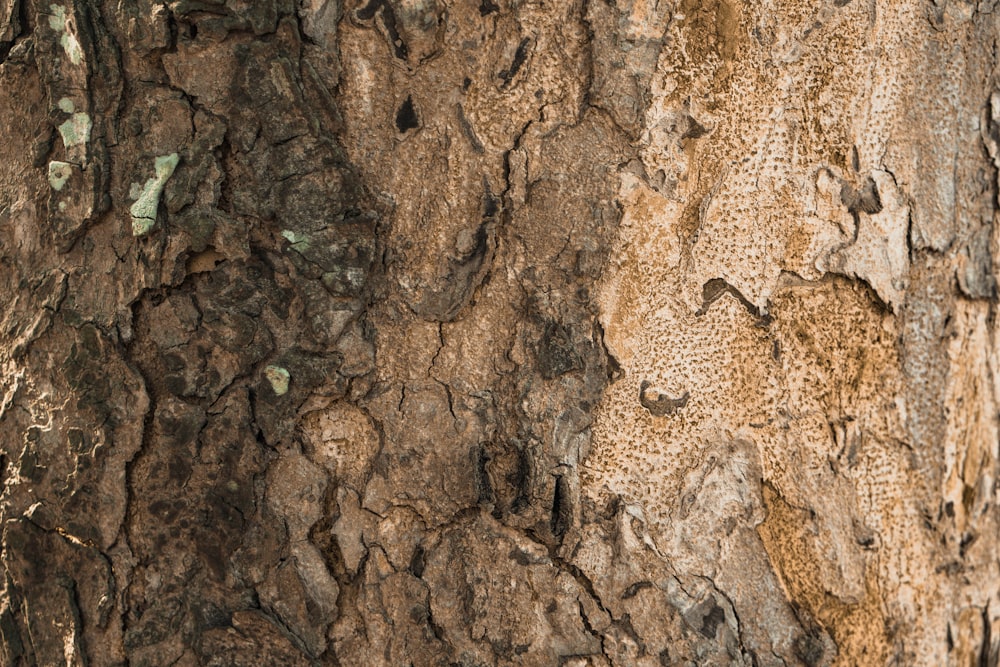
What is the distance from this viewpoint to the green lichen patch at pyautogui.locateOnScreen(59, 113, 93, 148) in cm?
100

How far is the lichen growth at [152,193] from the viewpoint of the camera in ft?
3.24

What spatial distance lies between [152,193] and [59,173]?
123 mm

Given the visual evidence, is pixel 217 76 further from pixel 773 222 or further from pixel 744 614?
pixel 744 614

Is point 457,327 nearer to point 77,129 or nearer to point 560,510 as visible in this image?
point 560,510

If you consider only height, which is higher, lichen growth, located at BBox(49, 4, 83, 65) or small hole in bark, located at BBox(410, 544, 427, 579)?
lichen growth, located at BBox(49, 4, 83, 65)

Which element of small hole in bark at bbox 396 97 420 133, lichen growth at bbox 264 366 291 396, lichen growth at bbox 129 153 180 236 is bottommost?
lichen growth at bbox 264 366 291 396

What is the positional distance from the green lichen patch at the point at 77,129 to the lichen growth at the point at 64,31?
2.4 inches

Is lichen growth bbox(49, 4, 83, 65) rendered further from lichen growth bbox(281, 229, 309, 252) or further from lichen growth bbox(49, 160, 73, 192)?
lichen growth bbox(281, 229, 309, 252)

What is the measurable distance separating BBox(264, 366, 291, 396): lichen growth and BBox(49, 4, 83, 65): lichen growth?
403 millimetres

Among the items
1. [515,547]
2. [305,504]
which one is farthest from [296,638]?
[515,547]

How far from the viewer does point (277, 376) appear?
1.00 metres

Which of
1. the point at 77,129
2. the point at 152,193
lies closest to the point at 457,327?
the point at 152,193

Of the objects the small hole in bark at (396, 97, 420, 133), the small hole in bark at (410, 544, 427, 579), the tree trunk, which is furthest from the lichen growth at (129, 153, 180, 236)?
the small hole in bark at (410, 544, 427, 579)

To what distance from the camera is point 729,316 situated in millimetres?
1020
